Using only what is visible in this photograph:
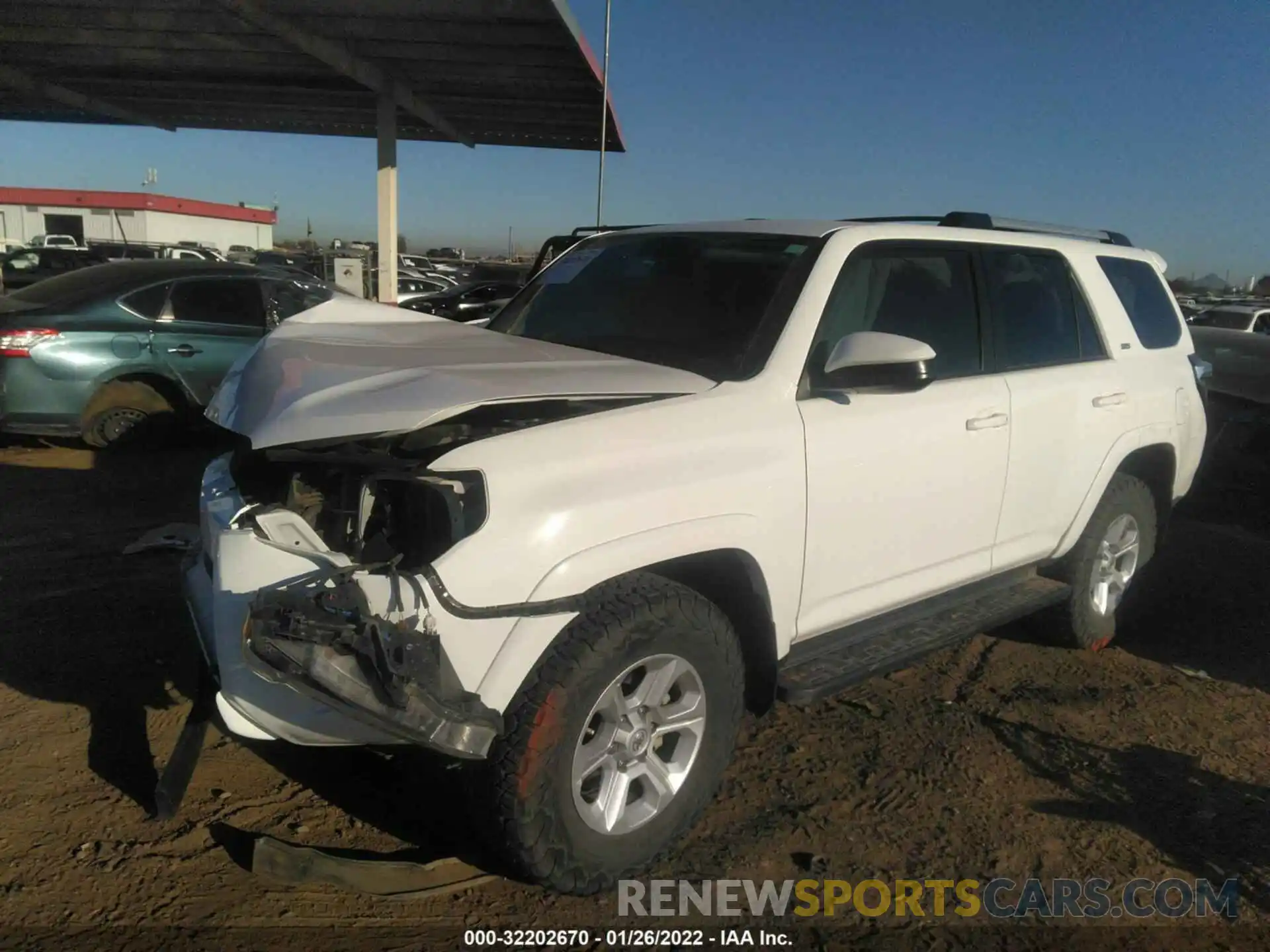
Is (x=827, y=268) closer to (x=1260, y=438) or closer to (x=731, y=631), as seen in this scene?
(x=731, y=631)

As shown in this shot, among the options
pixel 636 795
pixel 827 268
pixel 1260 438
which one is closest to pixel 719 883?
pixel 636 795

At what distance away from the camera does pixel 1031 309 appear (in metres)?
4.34

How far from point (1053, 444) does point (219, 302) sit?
672 cm

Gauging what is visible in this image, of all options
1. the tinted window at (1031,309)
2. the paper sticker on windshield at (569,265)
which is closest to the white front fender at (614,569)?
the tinted window at (1031,309)

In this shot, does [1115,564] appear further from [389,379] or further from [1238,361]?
[1238,361]

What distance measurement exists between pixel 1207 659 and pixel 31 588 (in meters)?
5.95

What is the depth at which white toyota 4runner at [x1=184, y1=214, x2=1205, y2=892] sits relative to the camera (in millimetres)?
2432

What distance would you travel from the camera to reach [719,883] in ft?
9.68

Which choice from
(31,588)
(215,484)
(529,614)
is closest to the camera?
(529,614)

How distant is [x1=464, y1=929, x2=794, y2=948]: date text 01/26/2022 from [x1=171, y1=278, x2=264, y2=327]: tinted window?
6.59 m

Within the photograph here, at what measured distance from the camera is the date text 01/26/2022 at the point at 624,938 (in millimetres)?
2646

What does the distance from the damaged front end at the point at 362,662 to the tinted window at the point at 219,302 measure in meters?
6.37

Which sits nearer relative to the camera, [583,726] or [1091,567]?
[583,726]

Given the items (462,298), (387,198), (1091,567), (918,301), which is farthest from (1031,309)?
(387,198)
